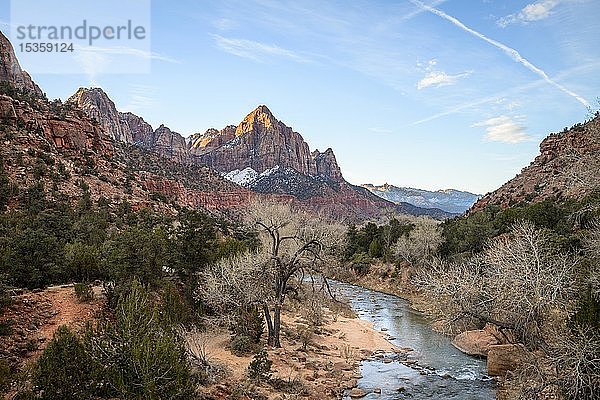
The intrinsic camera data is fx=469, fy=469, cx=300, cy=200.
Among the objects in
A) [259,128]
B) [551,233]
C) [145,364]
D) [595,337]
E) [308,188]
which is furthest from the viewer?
[259,128]

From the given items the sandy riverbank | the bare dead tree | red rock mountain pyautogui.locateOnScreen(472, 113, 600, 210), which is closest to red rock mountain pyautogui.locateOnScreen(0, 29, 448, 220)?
the bare dead tree

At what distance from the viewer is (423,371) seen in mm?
18281

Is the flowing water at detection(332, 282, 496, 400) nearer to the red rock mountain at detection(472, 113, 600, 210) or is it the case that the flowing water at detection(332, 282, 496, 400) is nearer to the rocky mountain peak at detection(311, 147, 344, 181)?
the red rock mountain at detection(472, 113, 600, 210)

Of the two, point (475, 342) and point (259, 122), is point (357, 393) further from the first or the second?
point (259, 122)

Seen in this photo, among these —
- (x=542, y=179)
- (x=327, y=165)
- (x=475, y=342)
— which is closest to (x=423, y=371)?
(x=475, y=342)

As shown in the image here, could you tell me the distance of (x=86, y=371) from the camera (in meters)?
10.1

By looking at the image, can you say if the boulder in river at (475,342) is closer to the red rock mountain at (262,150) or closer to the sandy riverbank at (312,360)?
the sandy riverbank at (312,360)

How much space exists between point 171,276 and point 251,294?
5556 millimetres

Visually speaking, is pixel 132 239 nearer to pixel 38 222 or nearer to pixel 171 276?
pixel 171 276

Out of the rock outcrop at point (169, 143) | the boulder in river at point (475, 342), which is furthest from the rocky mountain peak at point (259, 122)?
the boulder in river at point (475, 342)

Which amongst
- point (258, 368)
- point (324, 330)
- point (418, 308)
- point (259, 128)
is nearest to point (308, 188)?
point (259, 128)

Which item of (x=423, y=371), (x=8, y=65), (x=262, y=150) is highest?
(x=262, y=150)

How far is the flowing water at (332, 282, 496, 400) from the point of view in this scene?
617 inches

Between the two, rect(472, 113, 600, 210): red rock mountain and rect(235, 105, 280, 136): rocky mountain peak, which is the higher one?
rect(235, 105, 280, 136): rocky mountain peak
